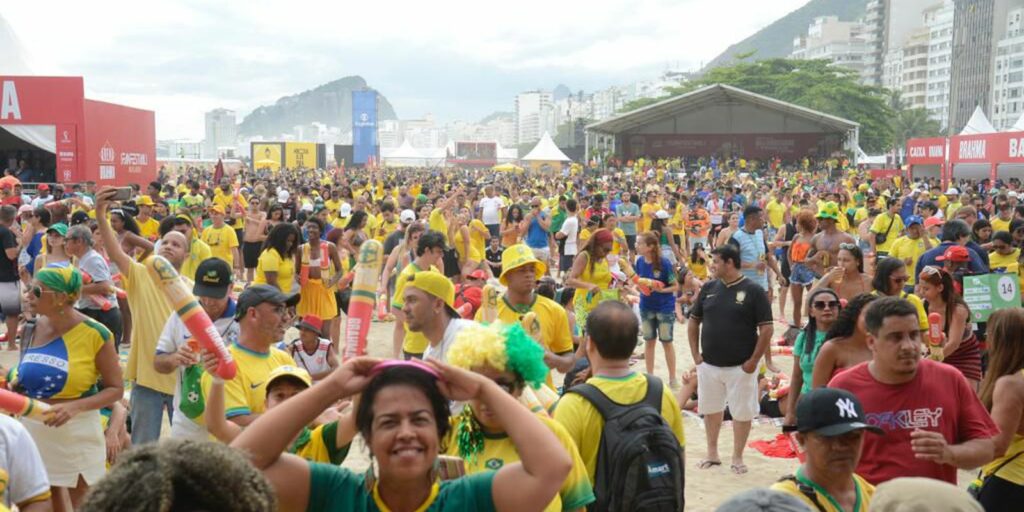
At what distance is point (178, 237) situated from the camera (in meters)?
7.10

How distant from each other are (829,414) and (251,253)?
38.1 feet

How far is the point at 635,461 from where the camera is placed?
12.0 ft

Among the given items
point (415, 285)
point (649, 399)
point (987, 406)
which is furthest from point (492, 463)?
point (987, 406)

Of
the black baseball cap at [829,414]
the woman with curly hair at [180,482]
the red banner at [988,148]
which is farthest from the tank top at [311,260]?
the red banner at [988,148]

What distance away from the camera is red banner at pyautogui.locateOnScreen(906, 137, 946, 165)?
38425 millimetres

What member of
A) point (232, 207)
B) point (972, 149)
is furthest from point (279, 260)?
point (972, 149)

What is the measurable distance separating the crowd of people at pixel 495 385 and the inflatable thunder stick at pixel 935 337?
1 centimetres

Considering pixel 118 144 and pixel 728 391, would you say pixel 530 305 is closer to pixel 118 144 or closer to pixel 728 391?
pixel 728 391

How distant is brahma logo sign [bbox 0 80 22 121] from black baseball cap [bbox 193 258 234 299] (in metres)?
21.7

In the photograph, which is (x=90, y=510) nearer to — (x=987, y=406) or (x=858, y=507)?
(x=858, y=507)

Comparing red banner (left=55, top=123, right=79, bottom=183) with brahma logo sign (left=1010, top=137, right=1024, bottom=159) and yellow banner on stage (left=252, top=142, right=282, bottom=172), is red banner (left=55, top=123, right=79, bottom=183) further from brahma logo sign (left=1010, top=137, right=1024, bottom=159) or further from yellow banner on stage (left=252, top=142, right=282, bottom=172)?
yellow banner on stage (left=252, top=142, right=282, bottom=172)

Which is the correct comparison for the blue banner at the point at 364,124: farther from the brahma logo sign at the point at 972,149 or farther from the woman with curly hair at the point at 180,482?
the woman with curly hair at the point at 180,482

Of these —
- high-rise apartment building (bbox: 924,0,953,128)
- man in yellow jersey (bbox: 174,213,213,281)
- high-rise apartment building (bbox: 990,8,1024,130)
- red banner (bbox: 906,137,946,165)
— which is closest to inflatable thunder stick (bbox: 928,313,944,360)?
man in yellow jersey (bbox: 174,213,213,281)

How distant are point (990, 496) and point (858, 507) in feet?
5.21
